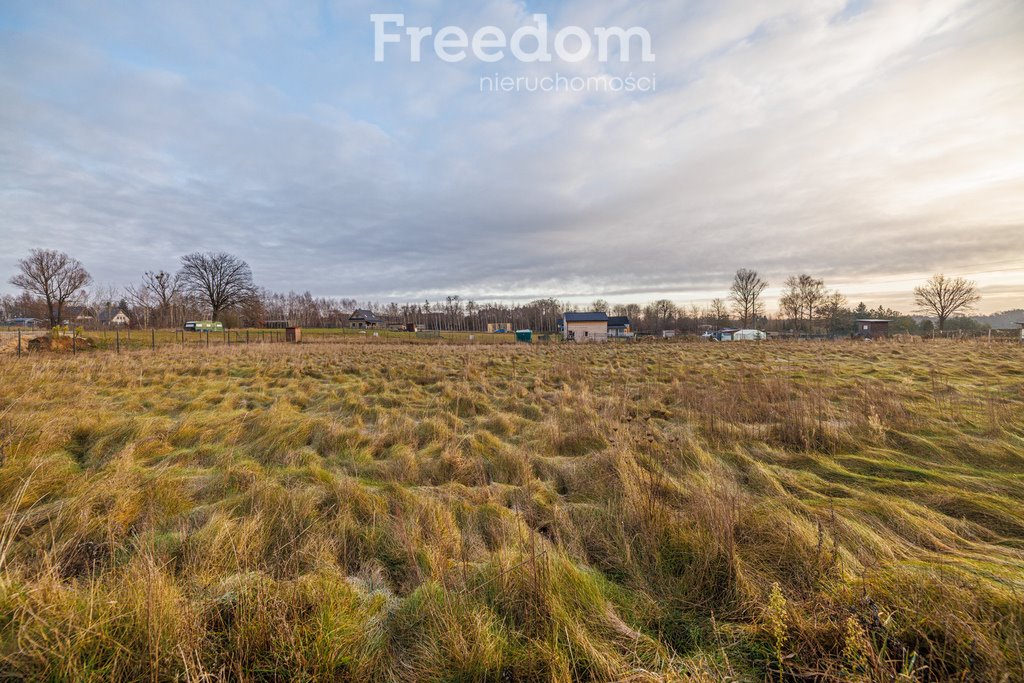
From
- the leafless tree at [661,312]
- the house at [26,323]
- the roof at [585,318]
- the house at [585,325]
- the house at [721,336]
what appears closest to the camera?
the house at [26,323]

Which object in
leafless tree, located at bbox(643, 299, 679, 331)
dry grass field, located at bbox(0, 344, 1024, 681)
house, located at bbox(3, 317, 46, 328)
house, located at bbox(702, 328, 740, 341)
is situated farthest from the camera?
leafless tree, located at bbox(643, 299, 679, 331)

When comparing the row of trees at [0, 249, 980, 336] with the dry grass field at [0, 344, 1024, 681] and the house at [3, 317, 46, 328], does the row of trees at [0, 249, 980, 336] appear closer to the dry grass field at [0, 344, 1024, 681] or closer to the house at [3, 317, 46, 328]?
the house at [3, 317, 46, 328]

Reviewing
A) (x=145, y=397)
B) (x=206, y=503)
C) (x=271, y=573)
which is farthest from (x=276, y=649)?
(x=145, y=397)

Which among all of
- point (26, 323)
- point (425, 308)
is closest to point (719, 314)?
point (425, 308)

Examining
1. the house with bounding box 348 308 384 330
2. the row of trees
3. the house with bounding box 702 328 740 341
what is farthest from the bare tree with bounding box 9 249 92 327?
the house with bounding box 702 328 740 341

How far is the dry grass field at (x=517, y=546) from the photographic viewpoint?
5.74 feet

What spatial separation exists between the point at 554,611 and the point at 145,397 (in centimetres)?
1060

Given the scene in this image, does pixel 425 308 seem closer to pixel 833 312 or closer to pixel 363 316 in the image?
pixel 363 316

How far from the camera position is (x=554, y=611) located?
206 cm

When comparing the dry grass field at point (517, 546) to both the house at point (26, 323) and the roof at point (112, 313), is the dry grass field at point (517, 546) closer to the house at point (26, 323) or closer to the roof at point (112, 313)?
the house at point (26, 323)

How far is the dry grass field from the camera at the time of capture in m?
1.75

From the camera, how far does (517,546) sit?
284cm

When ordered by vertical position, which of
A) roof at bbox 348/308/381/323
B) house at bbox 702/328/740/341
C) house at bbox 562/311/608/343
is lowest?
house at bbox 702/328/740/341

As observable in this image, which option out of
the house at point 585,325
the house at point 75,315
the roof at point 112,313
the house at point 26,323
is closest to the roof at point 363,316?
the roof at point 112,313
